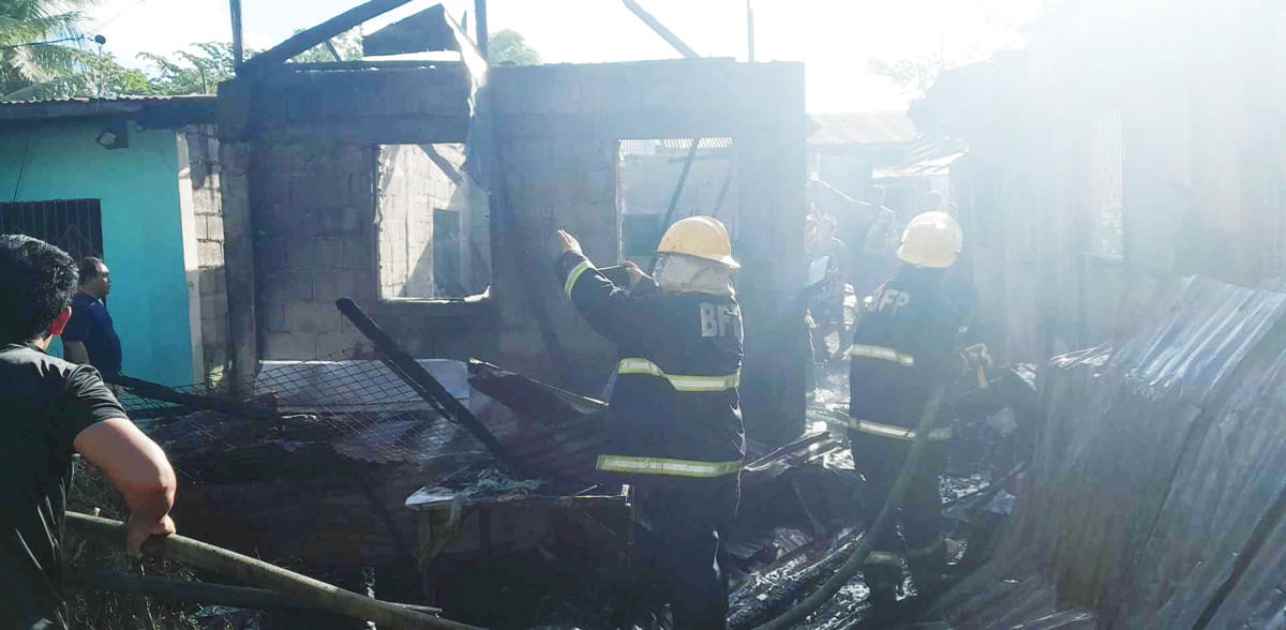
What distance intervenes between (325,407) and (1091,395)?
179 inches

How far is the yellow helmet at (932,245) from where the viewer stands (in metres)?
5.17

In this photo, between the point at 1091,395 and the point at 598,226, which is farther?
the point at 598,226

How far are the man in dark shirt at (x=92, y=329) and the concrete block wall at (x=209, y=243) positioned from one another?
13.1 ft

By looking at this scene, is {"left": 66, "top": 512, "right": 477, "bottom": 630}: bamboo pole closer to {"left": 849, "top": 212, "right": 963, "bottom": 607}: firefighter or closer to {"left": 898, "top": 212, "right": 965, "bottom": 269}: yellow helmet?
{"left": 849, "top": 212, "right": 963, "bottom": 607}: firefighter

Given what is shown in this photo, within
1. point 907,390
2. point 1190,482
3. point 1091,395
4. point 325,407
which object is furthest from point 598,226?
point 1190,482

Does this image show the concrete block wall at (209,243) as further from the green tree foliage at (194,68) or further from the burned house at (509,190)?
the green tree foliage at (194,68)

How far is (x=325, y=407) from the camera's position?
6422mm

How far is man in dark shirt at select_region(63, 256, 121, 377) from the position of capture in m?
6.18

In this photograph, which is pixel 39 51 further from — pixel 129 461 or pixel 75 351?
pixel 129 461

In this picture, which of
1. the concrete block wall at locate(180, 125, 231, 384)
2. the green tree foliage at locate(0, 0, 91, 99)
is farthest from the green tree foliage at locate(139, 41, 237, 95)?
the concrete block wall at locate(180, 125, 231, 384)

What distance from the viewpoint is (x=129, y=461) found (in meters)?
2.38

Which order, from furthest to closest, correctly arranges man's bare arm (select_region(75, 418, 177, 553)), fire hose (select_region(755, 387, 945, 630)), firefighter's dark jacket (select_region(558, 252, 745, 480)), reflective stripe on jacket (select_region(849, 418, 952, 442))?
1. reflective stripe on jacket (select_region(849, 418, 952, 442))
2. fire hose (select_region(755, 387, 945, 630))
3. firefighter's dark jacket (select_region(558, 252, 745, 480))
4. man's bare arm (select_region(75, 418, 177, 553))

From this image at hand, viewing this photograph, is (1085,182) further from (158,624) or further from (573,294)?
(158,624)

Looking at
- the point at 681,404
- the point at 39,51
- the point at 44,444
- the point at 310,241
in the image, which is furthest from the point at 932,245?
the point at 39,51
